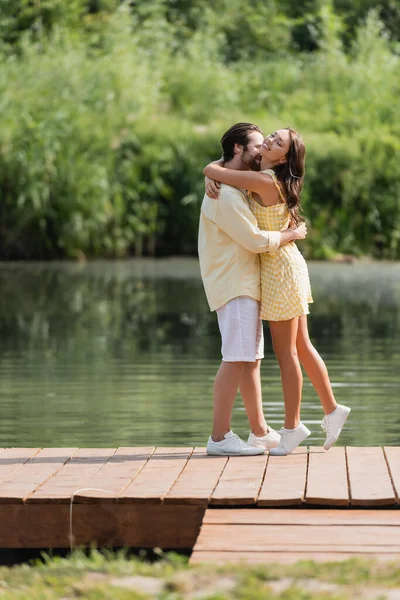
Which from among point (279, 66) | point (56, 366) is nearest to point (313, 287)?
point (56, 366)

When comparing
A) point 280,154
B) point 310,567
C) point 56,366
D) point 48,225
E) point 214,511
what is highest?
point 280,154

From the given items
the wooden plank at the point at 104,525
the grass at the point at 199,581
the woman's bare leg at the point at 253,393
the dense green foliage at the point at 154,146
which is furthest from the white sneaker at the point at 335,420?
the dense green foliage at the point at 154,146

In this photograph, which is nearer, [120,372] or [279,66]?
[120,372]

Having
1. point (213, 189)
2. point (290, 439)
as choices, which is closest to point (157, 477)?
point (290, 439)

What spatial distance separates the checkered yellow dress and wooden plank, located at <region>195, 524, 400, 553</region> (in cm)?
122

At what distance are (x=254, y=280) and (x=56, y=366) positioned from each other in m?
4.33

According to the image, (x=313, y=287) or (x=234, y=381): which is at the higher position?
(x=234, y=381)

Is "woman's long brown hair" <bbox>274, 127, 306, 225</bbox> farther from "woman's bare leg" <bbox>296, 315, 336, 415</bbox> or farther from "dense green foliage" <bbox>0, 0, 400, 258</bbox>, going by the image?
"dense green foliage" <bbox>0, 0, 400, 258</bbox>

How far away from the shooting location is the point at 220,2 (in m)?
36.9

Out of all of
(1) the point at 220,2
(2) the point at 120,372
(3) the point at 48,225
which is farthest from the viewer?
(1) the point at 220,2

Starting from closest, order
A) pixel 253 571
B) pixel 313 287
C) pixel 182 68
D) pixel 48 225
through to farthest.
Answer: pixel 253 571 < pixel 313 287 < pixel 48 225 < pixel 182 68

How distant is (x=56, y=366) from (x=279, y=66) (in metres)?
17.4

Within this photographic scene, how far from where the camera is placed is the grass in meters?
2.96

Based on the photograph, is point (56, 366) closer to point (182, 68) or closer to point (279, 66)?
point (182, 68)
